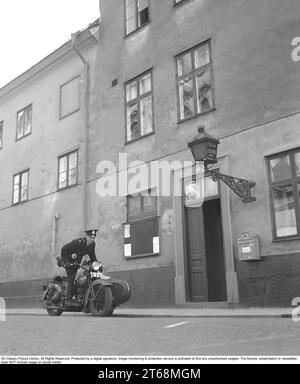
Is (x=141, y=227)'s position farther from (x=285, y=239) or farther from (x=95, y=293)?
(x=285, y=239)

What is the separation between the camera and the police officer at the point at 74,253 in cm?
1134

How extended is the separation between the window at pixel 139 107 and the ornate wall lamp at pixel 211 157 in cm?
385

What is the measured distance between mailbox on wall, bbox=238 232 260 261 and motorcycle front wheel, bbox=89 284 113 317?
9.99 feet

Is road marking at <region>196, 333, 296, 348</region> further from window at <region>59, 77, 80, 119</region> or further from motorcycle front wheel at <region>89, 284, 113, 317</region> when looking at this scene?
window at <region>59, 77, 80, 119</region>

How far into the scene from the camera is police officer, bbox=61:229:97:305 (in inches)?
447

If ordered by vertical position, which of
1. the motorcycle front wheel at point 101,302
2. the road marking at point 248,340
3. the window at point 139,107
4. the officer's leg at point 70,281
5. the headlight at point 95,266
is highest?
the window at point 139,107

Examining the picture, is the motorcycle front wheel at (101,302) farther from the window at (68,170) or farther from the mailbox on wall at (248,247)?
the window at (68,170)

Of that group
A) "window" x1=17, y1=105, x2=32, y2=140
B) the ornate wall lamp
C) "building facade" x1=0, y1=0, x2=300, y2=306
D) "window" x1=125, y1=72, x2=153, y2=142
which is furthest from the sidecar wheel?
"window" x1=17, y1=105, x2=32, y2=140

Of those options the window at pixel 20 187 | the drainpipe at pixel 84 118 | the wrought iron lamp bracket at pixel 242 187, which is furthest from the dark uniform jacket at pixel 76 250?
the window at pixel 20 187

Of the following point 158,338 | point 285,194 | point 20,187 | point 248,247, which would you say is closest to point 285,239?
point 248,247

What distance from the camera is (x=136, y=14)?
627 inches

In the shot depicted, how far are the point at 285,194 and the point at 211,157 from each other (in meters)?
1.79

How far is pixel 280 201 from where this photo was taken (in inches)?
440
